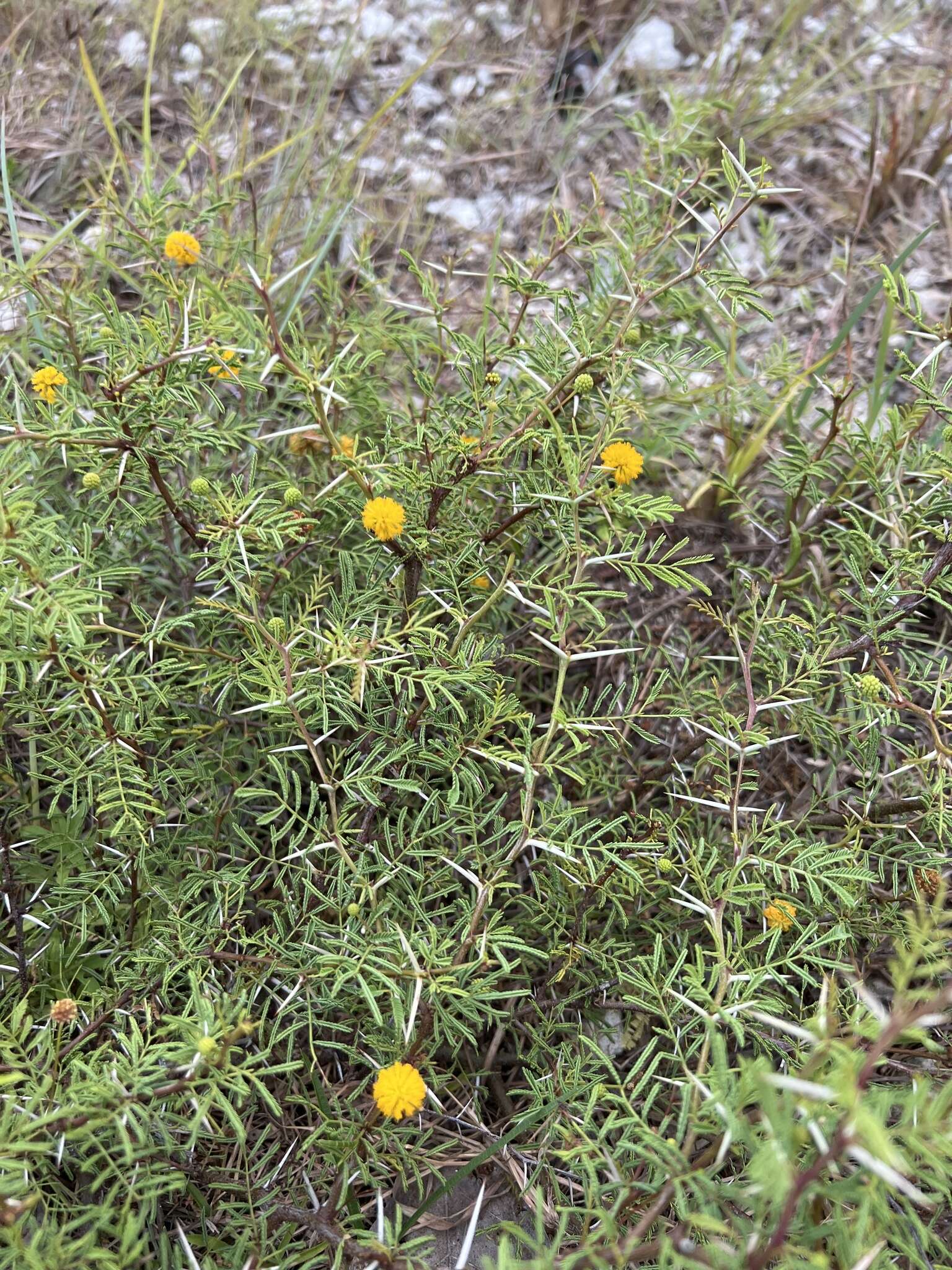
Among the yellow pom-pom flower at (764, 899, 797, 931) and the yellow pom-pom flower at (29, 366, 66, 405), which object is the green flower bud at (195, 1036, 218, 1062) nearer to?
the yellow pom-pom flower at (764, 899, 797, 931)

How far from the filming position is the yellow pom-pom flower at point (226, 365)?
1.66 metres

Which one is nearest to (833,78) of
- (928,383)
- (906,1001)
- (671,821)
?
(928,383)

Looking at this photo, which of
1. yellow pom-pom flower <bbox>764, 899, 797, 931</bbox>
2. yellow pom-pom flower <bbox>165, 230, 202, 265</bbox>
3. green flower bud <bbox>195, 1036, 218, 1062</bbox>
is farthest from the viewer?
yellow pom-pom flower <bbox>165, 230, 202, 265</bbox>

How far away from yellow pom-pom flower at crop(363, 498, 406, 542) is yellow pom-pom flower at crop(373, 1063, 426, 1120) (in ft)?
2.71

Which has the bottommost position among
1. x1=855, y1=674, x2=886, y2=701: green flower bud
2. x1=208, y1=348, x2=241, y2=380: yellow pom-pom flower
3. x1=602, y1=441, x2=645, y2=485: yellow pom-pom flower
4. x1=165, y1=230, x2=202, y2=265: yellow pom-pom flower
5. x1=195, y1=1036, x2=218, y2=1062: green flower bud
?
x1=195, y1=1036, x2=218, y2=1062: green flower bud

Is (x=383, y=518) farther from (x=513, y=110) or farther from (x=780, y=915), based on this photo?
(x=513, y=110)

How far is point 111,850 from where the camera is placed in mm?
1569

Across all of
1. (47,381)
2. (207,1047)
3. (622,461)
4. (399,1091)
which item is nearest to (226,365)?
(47,381)

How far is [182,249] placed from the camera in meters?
1.92

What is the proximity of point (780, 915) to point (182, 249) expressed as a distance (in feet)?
5.64

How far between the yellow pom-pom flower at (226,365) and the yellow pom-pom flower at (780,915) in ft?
4.31

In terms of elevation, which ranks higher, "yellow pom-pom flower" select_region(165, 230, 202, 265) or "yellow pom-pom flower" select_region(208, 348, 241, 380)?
"yellow pom-pom flower" select_region(165, 230, 202, 265)

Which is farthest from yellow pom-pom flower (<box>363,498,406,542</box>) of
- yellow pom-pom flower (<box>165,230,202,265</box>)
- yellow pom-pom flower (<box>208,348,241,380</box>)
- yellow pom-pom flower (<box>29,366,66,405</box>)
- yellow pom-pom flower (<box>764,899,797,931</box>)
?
yellow pom-pom flower (<box>764,899,797,931</box>)

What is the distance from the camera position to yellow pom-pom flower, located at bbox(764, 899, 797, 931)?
5.11 ft
